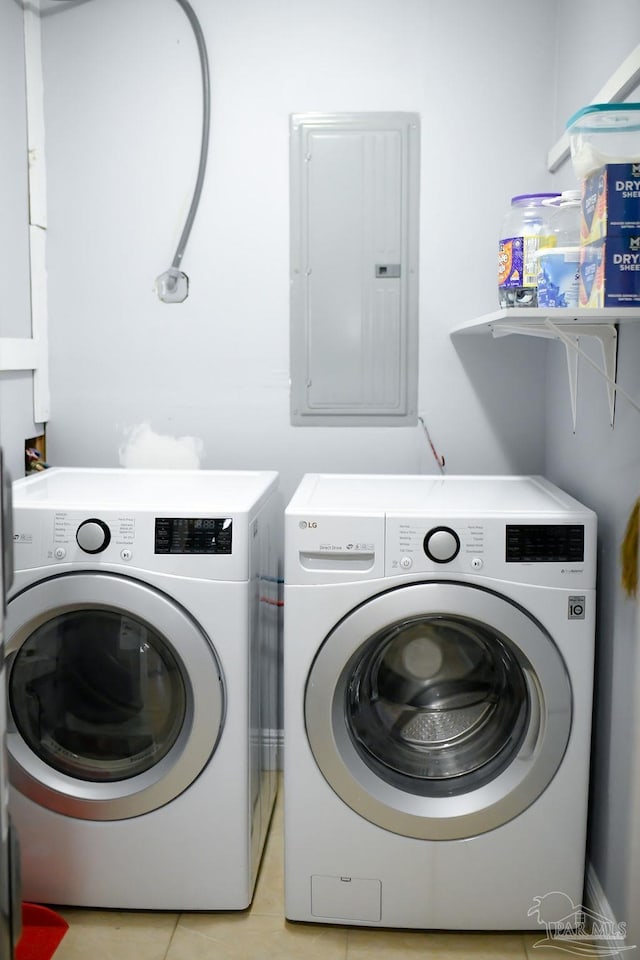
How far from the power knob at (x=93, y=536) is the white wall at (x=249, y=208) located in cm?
75

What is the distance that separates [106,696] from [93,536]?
0.35m

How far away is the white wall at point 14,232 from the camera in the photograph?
88.4 inches

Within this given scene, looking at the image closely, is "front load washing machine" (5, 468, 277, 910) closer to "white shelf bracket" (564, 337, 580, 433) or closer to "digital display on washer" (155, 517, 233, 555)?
"digital display on washer" (155, 517, 233, 555)

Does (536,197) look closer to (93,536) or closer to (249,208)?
(249,208)

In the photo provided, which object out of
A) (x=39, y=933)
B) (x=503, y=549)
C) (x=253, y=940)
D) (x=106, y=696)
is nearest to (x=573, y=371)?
(x=503, y=549)

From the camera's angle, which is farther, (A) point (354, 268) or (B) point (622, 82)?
(A) point (354, 268)

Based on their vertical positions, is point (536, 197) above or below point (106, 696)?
above

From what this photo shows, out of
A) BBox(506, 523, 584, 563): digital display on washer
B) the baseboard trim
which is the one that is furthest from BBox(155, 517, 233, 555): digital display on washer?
the baseboard trim

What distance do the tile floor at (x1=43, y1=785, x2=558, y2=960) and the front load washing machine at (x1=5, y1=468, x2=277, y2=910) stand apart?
38 mm

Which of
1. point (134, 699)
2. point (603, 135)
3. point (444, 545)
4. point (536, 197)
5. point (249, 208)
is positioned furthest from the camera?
point (249, 208)

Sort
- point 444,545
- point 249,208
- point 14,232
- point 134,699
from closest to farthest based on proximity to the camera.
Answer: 1. point 444,545
2. point 134,699
3. point 14,232
4. point 249,208

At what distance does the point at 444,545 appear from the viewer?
5.68ft

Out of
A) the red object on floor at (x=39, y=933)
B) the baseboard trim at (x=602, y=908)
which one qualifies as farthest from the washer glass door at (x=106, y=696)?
the baseboard trim at (x=602, y=908)

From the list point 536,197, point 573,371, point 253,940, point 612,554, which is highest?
point 536,197
